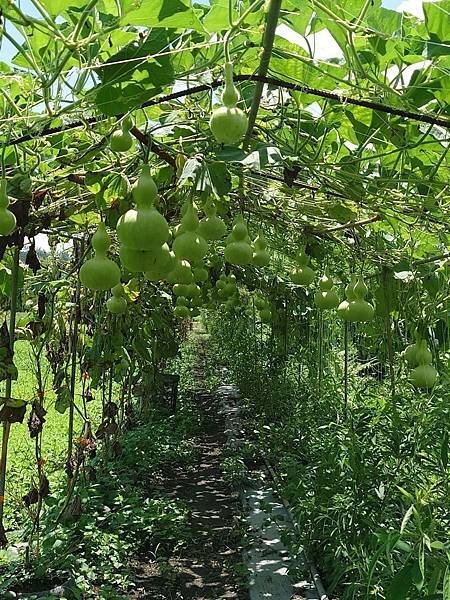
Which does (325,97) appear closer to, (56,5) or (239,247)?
(239,247)

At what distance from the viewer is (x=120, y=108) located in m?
1.55

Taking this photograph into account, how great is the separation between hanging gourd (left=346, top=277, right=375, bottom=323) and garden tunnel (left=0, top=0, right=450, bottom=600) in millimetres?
15

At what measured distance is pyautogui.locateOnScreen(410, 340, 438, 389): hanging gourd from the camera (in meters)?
2.90

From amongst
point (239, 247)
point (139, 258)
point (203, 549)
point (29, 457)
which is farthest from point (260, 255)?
point (29, 457)

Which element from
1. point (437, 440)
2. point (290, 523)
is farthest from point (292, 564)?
point (437, 440)

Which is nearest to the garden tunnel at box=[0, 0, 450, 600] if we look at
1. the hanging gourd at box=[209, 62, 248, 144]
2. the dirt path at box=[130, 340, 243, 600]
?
the hanging gourd at box=[209, 62, 248, 144]

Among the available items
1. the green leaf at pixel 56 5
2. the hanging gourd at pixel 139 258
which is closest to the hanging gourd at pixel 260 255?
the hanging gourd at pixel 139 258

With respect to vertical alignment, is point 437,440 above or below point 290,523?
above

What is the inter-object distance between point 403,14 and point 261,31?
38cm

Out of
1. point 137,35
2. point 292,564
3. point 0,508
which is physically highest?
point 137,35

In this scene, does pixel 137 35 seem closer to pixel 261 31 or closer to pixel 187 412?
pixel 261 31

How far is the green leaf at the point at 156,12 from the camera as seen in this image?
3.80 feet

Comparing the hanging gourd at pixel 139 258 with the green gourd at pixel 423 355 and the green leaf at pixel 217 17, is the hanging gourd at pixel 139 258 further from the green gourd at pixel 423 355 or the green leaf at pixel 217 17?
the green gourd at pixel 423 355

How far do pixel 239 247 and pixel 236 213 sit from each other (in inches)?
51.1
